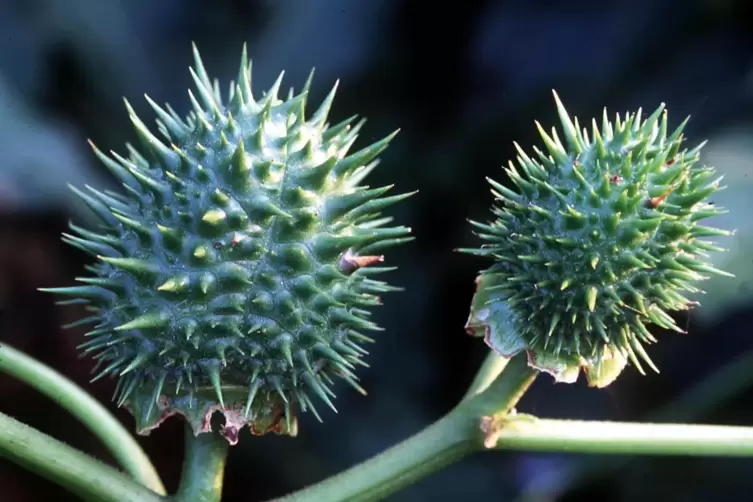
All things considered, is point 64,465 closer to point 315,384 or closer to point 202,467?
point 202,467

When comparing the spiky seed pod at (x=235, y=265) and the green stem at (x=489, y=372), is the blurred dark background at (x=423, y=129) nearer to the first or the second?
the green stem at (x=489, y=372)

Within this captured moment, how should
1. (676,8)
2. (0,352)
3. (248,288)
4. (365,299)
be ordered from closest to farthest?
(248,288)
(365,299)
(0,352)
(676,8)

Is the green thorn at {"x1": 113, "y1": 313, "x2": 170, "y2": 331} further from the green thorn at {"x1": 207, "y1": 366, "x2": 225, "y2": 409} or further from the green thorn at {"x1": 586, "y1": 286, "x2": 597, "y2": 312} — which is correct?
the green thorn at {"x1": 586, "y1": 286, "x2": 597, "y2": 312}

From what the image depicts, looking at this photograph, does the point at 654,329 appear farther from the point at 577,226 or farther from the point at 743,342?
the point at 577,226

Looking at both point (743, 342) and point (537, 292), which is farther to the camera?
point (743, 342)

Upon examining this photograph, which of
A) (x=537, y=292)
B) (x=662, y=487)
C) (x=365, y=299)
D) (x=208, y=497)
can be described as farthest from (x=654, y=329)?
(x=208, y=497)

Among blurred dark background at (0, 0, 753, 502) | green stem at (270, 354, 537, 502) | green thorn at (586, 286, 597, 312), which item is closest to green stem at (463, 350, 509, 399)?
green stem at (270, 354, 537, 502)

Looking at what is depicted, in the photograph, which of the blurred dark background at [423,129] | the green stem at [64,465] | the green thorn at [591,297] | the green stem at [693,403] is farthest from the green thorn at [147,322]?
the green stem at [693,403]
